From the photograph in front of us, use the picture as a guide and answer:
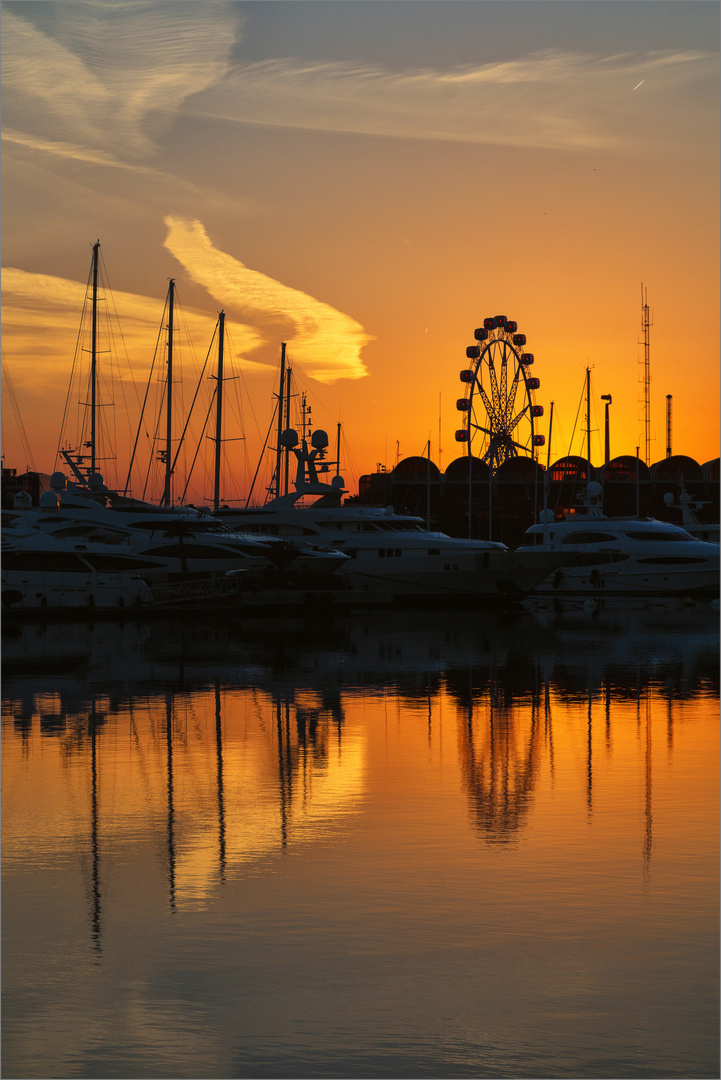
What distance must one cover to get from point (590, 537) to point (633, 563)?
7.48ft

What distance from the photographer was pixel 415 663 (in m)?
29.1

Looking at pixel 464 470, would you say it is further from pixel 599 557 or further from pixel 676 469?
pixel 599 557

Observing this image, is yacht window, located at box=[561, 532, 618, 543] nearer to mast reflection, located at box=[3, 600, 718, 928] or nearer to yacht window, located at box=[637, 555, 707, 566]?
yacht window, located at box=[637, 555, 707, 566]

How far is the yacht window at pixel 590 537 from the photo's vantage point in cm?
5466

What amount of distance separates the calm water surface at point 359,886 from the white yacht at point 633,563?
31.0 m

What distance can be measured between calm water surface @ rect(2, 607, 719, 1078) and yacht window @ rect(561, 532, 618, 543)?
32.0m

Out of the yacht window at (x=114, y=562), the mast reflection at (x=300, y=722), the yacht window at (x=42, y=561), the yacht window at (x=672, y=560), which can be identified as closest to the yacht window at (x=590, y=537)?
the yacht window at (x=672, y=560)

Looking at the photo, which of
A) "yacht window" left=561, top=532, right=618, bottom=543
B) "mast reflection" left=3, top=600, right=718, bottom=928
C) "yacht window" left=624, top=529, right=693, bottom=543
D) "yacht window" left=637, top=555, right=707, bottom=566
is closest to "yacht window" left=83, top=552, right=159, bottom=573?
"mast reflection" left=3, top=600, right=718, bottom=928

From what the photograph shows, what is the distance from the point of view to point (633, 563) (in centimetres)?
5391

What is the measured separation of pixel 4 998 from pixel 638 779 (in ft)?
30.2

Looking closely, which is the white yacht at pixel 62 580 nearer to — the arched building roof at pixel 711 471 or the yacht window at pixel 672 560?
the yacht window at pixel 672 560

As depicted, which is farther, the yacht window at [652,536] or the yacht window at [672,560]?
the yacht window at [652,536]

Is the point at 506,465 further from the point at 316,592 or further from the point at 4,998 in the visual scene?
the point at 4,998

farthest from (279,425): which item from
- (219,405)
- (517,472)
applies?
(517,472)
